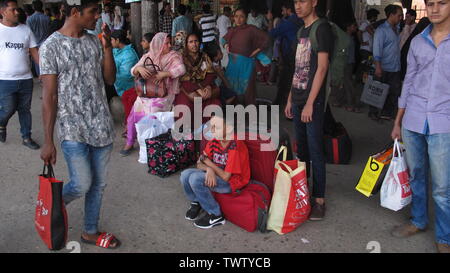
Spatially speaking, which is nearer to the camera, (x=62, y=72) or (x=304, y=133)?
(x=62, y=72)

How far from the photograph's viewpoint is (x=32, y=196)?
404cm

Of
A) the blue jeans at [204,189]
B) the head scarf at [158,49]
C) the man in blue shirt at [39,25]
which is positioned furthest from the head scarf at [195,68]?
the man in blue shirt at [39,25]

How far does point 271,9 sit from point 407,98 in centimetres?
906

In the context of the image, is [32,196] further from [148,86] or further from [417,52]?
[417,52]

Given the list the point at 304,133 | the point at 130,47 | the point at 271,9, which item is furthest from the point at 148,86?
the point at 271,9

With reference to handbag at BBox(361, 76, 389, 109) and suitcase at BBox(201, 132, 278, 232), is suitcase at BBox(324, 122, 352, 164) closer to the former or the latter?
suitcase at BBox(201, 132, 278, 232)

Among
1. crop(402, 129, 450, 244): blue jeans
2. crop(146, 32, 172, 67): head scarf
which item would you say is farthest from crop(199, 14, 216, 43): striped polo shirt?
crop(402, 129, 450, 244): blue jeans

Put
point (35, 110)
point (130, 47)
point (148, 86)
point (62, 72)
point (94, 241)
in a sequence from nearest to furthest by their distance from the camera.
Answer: point (62, 72)
point (94, 241)
point (148, 86)
point (130, 47)
point (35, 110)

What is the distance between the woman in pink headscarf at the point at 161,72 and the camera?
495 centimetres

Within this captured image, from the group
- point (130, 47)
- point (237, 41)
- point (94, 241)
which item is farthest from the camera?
point (237, 41)

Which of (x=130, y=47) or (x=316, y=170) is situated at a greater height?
(x=130, y=47)

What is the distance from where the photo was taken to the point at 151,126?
4812mm

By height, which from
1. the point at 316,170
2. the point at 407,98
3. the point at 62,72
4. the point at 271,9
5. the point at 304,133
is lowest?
the point at 316,170

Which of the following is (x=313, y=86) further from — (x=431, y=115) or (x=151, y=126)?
(x=151, y=126)
